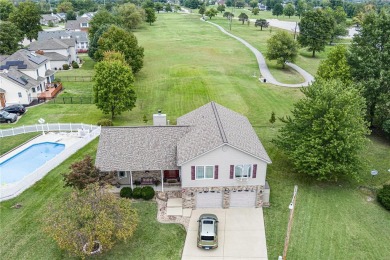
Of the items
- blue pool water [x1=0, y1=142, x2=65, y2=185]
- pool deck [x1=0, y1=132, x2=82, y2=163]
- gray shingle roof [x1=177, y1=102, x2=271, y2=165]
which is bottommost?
blue pool water [x1=0, y1=142, x2=65, y2=185]

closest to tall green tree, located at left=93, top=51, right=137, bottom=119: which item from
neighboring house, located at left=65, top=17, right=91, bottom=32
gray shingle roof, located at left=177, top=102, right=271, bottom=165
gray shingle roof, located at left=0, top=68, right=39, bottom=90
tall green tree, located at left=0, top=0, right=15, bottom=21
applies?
gray shingle roof, located at left=177, top=102, right=271, bottom=165

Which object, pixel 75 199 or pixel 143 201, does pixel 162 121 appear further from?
pixel 75 199

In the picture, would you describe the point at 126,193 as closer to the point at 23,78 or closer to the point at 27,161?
the point at 27,161

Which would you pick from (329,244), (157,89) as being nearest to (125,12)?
(157,89)

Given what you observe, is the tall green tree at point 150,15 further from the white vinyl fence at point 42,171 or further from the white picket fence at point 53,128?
the white vinyl fence at point 42,171

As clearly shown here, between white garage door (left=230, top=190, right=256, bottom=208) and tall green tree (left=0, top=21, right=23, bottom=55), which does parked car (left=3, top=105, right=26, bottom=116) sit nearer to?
white garage door (left=230, top=190, right=256, bottom=208)

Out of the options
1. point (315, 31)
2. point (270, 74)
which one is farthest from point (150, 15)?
point (270, 74)

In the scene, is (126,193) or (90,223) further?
(126,193)
